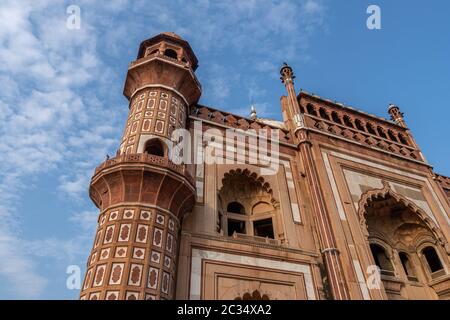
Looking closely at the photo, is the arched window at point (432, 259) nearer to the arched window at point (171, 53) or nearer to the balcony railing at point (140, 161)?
the balcony railing at point (140, 161)

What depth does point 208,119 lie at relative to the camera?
15.9 m

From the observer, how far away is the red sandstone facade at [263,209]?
Result: 412 inches

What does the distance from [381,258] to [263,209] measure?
5.82 metres

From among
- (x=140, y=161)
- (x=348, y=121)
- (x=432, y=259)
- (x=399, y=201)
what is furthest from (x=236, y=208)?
(x=348, y=121)

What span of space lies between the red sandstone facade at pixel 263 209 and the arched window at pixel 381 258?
0.05 meters

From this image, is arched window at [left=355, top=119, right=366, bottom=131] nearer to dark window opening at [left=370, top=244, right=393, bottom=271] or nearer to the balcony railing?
dark window opening at [left=370, top=244, right=393, bottom=271]

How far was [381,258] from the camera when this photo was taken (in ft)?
52.6

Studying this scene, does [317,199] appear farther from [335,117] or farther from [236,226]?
[335,117]

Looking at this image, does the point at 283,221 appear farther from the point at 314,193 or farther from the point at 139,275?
Answer: the point at 139,275

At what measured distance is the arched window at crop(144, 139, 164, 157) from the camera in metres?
13.0

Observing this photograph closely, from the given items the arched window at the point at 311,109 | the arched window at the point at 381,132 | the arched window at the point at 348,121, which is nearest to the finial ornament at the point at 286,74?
the arched window at the point at 311,109

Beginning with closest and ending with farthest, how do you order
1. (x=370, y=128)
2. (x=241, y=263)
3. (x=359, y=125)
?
1. (x=241, y=263)
2. (x=359, y=125)
3. (x=370, y=128)

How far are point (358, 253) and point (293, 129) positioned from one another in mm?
6553
